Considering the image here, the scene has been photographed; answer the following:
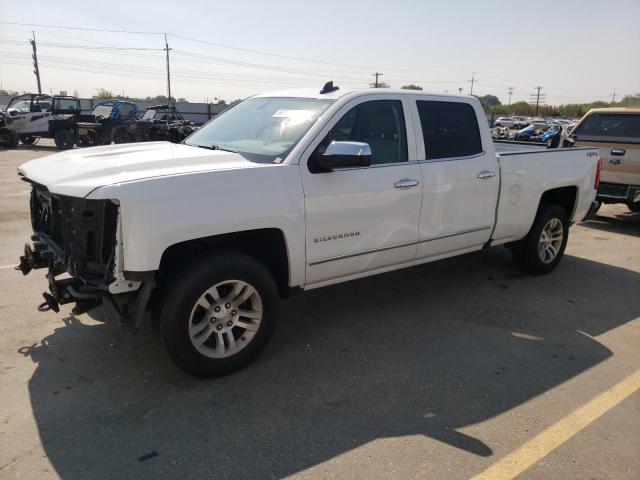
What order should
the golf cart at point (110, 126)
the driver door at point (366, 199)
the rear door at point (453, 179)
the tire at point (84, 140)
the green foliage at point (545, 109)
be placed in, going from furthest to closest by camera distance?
the green foliage at point (545, 109) → the tire at point (84, 140) → the golf cart at point (110, 126) → the rear door at point (453, 179) → the driver door at point (366, 199)

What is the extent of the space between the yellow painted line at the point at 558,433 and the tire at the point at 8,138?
71.6ft

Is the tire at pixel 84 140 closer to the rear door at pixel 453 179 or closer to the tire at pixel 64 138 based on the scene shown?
the tire at pixel 64 138

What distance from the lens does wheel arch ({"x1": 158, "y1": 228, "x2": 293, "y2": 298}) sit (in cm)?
334

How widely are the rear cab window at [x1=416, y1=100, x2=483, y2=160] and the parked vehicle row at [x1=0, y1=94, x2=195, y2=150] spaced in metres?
16.2

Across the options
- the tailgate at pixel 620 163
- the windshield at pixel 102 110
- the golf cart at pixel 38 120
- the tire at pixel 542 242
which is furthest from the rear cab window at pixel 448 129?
the windshield at pixel 102 110

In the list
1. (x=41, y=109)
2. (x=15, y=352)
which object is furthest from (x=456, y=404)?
(x=41, y=109)

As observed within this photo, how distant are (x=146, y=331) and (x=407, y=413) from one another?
221cm

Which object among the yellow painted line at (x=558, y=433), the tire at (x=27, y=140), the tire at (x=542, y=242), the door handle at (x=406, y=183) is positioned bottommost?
the yellow painted line at (x=558, y=433)

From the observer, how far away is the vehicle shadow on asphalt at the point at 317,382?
109 inches

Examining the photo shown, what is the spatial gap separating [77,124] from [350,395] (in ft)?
65.7

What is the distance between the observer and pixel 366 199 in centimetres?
387

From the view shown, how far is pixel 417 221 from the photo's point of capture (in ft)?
14.1

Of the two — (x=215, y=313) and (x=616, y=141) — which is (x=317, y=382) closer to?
(x=215, y=313)

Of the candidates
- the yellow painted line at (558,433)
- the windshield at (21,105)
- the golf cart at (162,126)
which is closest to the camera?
the yellow painted line at (558,433)
